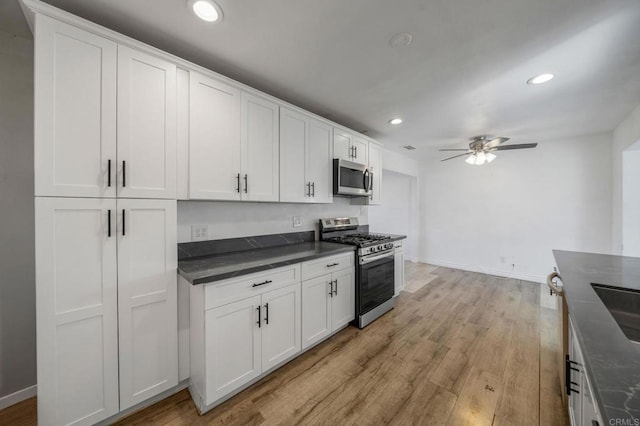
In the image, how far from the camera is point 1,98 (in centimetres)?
159

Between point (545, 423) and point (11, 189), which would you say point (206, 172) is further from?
point (545, 423)

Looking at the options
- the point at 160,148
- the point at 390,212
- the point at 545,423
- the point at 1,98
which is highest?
the point at 1,98

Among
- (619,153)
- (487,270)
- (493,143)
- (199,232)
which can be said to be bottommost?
(487,270)

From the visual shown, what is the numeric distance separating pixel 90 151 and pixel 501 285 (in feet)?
18.7

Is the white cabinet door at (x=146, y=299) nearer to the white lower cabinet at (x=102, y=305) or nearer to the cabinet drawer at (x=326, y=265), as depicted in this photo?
the white lower cabinet at (x=102, y=305)

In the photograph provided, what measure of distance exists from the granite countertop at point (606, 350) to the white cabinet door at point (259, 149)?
84.3 inches

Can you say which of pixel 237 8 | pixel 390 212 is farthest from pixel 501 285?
pixel 237 8

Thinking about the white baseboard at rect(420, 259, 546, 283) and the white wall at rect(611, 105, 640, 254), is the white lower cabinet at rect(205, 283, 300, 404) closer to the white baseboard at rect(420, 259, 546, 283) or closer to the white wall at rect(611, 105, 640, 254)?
the white wall at rect(611, 105, 640, 254)

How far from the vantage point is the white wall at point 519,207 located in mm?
3916

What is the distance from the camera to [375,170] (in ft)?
12.2

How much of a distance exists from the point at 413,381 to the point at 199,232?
2.24 metres

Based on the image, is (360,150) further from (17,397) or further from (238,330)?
(17,397)

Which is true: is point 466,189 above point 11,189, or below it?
above

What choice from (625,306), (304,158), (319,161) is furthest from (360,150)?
(625,306)
